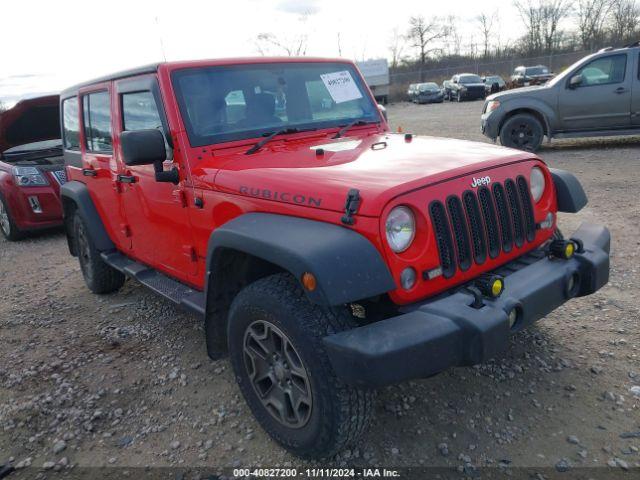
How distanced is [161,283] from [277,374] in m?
1.52

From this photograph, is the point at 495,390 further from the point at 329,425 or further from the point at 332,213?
the point at 332,213

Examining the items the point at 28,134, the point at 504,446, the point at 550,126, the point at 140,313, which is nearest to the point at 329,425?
the point at 504,446

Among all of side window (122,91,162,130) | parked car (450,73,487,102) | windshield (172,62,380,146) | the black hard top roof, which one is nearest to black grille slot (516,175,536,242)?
windshield (172,62,380,146)

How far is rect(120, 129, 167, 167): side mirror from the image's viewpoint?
293cm

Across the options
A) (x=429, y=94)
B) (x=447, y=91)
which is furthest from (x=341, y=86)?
(x=447, y=91)

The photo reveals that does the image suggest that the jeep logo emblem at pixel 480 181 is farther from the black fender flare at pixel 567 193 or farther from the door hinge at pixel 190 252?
the door hinge at pixel 190 252

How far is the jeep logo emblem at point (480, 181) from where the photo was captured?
2.52 meters

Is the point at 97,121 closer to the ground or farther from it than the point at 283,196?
farther from it

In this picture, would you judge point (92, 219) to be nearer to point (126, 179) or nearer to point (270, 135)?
point (126, 179)

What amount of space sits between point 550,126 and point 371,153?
8.54 meters

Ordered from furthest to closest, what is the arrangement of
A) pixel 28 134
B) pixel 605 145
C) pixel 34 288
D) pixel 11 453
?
pixel 605 145 → pixel 28 134 → pixel 34 288 → pixel 11 453

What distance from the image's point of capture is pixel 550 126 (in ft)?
33.6

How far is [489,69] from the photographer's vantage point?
44531 millimetres

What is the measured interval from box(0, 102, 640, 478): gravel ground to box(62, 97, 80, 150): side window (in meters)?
1.69
